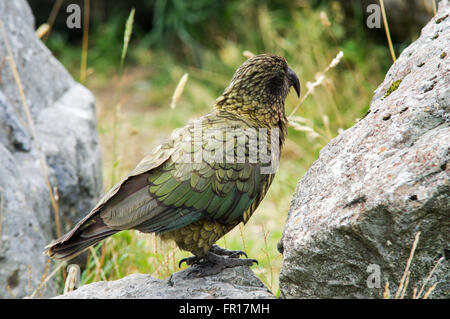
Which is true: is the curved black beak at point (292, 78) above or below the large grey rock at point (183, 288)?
above

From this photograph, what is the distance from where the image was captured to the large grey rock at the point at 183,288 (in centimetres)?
261

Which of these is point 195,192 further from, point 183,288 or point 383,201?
point 383,201

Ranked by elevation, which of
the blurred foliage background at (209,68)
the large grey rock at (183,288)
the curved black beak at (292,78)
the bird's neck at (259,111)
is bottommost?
the large grey rock at (183,288)

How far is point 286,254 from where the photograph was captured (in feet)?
7.97

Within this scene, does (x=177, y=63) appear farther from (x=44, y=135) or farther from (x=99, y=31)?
(x=44, y=135)

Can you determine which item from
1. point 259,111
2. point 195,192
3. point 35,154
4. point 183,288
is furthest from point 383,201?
point 35,154

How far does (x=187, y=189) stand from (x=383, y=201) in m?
1.04

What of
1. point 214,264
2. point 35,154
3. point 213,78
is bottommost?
point 214,264

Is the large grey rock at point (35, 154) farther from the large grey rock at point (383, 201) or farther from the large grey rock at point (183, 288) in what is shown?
the large grey rock at point (383, 201)

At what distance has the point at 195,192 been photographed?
2729 mm

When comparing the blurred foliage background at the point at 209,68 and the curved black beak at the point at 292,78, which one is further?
the blurred foliage background at the point at 209,68

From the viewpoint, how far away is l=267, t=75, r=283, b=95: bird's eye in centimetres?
326

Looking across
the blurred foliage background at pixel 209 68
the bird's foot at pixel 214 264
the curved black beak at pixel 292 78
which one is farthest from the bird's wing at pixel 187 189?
the curved black beak at pixel 292 78
